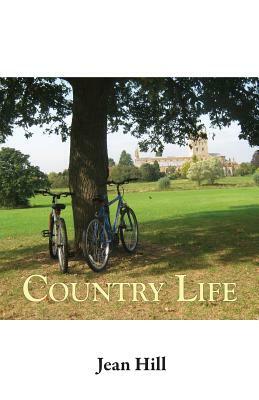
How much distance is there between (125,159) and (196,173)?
1.15 meters

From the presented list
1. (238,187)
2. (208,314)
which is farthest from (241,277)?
(238,187)

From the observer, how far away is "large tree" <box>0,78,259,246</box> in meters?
6.76

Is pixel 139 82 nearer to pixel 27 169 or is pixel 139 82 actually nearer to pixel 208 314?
pixel 27 169

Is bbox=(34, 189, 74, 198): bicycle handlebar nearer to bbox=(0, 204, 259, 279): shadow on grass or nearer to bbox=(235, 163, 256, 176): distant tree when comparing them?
bbox=(0, 204, 259, 279): shadow on grass

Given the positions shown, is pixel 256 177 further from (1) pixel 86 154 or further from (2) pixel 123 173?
(1) pixel 86 154

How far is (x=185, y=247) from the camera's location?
25.8ft

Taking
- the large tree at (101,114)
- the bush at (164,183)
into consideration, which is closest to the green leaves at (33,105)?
the large tree at (101,114)

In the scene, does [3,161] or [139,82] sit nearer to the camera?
[139,82]

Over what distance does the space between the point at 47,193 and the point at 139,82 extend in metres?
2.32

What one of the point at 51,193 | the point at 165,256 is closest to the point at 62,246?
the point at 51,193

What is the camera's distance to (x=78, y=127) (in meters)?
7.21

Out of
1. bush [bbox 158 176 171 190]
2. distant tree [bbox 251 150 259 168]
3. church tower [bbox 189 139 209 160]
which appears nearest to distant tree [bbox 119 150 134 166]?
bush [bbox 158 176 171 190]
